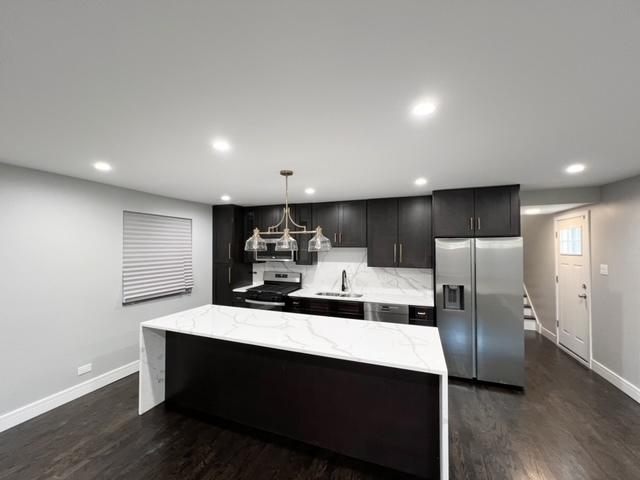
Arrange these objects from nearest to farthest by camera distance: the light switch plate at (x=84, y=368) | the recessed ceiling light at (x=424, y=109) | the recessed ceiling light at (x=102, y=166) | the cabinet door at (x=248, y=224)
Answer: the recessed ceiling light at (x=424, y=109), the recessed ceiling light at (x=102, y=166), the light switch plate at (x=84, y=368), the cabinet door at (x=248, y=224)

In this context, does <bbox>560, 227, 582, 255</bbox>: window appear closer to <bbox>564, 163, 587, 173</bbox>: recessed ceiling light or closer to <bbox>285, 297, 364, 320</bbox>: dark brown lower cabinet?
<bbox>564, 163, 587, 173</bbox>: recessed ceiling light

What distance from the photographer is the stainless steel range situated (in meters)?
3.95

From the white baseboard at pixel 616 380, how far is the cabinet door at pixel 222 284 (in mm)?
5176

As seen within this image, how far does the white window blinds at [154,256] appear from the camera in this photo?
3.37 metres

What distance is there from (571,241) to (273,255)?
4.58 m

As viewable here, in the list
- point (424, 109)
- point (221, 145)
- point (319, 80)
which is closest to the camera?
point (319, 80)

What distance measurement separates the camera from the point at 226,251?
447cm

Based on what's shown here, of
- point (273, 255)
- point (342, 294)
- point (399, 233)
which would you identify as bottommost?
point (342, 294)

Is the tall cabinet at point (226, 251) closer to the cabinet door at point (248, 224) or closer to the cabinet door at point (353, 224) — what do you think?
the cabinet door at point (248, 224)

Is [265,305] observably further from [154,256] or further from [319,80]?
[319,80]

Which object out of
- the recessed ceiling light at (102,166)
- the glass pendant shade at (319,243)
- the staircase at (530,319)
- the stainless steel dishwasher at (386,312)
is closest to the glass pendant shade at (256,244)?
the glass pendant shade at (319,243)

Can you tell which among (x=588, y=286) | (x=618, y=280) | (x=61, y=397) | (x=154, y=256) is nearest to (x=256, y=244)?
(x=154, y=256)

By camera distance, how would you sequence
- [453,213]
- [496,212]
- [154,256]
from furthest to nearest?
[154,256]
[453,213]
[496,212]

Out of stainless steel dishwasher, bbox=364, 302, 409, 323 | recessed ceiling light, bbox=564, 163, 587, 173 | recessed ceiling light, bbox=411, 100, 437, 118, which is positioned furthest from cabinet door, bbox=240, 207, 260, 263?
recessed ceiling light, bbox=564, 163, 587, 173
